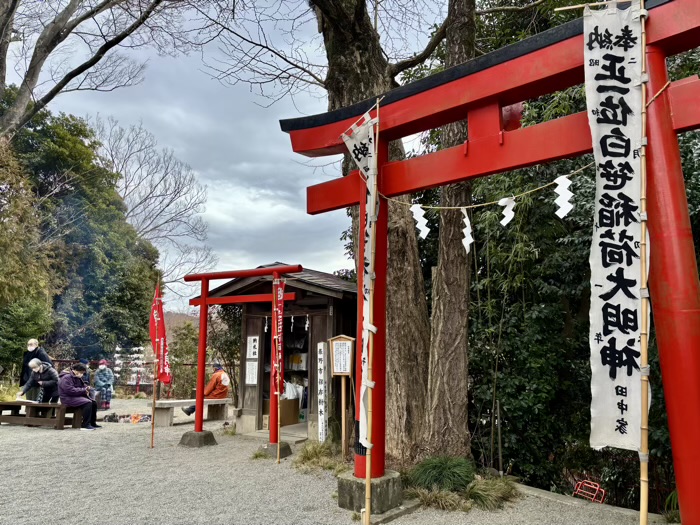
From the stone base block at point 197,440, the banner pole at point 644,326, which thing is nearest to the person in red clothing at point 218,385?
the stone base block at point 197,440

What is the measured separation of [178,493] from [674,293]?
4927mm

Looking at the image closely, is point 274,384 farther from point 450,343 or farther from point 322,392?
point 450,343

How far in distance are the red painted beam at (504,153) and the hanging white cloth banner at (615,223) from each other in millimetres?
352

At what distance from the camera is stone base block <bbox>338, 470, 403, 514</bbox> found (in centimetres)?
427

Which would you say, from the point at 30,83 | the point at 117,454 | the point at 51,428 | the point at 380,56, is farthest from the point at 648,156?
the point at 30,83

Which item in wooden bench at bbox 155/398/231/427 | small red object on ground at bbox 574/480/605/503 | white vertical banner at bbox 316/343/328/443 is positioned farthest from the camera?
wooden bench at bbox 155/398/231/427

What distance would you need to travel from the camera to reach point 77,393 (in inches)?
385

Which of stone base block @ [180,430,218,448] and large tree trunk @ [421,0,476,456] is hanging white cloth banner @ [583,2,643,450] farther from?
stone base block @ [180,430,218,448]

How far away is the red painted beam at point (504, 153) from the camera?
10.6 ft

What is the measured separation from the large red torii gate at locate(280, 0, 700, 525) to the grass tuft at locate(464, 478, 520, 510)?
116 cm

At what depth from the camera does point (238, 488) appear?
5.34 m

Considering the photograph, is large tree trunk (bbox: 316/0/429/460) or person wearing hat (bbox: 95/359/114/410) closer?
large tree trunk (bbox: 316/0/429/460)

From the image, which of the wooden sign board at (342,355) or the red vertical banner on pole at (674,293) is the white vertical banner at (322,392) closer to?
the wooden sign board at (342,355)

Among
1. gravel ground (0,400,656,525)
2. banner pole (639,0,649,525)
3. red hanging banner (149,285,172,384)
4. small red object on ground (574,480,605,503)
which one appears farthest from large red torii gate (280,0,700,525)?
red hanging banner (149,285,172,384)
